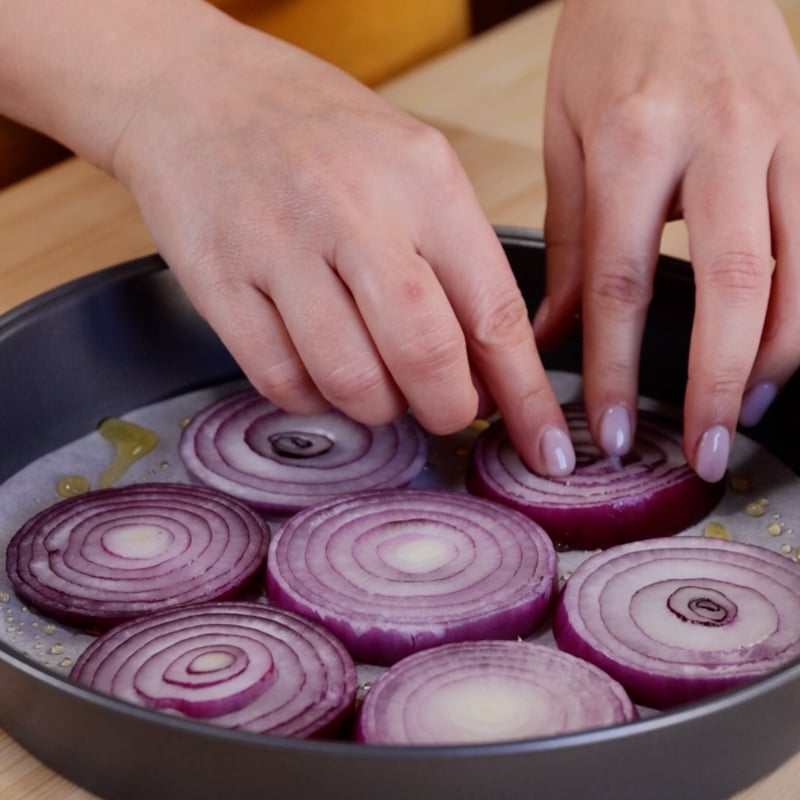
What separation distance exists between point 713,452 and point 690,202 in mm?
200

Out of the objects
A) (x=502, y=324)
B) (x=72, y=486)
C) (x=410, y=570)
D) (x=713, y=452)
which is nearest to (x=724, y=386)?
(x=713, y=452)

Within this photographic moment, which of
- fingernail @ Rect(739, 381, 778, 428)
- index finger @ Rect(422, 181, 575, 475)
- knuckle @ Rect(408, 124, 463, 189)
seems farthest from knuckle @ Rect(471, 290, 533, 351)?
fingernail @ Rect(739, 381, 778, 428)

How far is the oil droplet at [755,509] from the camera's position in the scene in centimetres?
111

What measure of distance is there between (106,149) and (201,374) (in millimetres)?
238

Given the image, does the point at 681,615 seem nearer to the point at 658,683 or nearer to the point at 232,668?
the point at 658,683

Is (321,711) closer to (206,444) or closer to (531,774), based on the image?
(531,774)

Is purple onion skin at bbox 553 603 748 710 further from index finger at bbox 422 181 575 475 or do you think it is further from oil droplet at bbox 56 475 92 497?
oil droplet at bbox 56 475 92 497

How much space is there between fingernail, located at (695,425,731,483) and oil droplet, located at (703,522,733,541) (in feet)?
0.16

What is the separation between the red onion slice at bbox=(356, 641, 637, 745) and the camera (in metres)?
0.81

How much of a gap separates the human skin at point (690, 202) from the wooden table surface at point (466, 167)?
279 millimetres

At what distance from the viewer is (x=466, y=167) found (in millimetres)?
1586

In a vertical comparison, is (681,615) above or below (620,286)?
below

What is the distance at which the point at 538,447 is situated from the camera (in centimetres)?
108

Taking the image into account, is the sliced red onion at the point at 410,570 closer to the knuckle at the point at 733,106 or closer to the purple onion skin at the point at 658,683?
the purple onion skin at the point at 658,683
